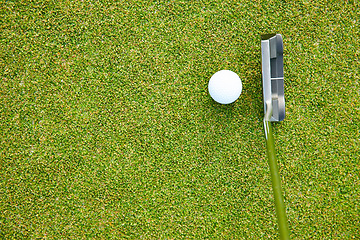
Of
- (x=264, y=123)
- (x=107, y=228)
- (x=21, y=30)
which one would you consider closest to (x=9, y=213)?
(x=107, y=228)

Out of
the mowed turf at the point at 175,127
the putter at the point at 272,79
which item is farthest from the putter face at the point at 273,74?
the mowed turf at the point at 175,127

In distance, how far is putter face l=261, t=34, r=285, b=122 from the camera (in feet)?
4.39

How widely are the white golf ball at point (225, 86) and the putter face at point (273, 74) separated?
17cm

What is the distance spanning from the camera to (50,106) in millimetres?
1555

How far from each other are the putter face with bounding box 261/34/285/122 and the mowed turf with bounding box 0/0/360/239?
0.11 m

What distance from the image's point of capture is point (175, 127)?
60.1 inches

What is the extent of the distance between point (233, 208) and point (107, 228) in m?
0.76

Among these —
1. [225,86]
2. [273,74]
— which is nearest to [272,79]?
[273,74]

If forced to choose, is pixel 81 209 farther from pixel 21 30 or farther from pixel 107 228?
pixel 21 30

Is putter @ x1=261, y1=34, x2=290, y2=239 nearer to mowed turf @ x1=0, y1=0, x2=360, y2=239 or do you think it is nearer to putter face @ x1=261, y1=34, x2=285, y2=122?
putter face @ x1=261, y1=34, x2=285, y2=122

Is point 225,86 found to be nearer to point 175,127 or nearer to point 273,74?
point 273,74

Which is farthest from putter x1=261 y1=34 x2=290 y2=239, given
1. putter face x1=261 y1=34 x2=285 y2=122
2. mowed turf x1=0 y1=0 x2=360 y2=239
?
mowed turf x1=0 y1=0 x2=360 y2=239

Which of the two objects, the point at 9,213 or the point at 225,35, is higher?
the point at 225,35

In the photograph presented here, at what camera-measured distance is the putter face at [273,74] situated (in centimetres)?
134
